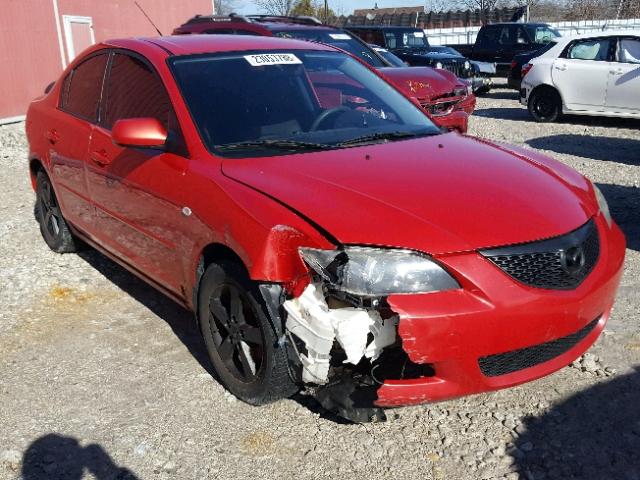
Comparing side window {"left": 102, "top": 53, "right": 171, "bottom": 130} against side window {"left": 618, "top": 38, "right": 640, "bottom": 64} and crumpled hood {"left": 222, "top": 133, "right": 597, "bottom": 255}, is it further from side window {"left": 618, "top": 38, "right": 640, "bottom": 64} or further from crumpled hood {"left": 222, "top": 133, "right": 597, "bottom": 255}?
side window {"left": 618, "top": 38, "right": 640, "bottom": 64}

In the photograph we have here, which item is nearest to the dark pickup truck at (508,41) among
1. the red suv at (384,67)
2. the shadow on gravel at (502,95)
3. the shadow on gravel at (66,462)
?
the shadow on gravel at (502,95)

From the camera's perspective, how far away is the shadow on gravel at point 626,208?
5496 millimetres

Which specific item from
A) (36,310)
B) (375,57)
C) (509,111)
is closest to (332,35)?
(375,57)

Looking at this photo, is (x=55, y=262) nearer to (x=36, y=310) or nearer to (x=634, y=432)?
(x=36, y=310)

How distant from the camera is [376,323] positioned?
2.61 m

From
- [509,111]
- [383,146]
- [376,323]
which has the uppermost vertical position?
[383,146]

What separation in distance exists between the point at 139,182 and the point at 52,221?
221 centimetres

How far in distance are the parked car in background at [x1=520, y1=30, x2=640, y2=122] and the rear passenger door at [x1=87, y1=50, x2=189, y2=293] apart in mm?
9179

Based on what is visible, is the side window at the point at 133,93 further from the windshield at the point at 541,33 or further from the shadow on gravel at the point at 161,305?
the windshield at the point at 541,33

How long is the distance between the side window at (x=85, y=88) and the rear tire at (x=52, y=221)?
77cm

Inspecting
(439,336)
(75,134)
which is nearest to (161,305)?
(75,134)

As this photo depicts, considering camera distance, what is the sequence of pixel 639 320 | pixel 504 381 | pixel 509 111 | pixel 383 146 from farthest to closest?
pixel 509 111, pixel 639 320, pixel 383 146, pixel 504 381

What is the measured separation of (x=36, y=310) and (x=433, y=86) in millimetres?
6530

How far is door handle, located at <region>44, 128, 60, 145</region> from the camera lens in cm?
486
